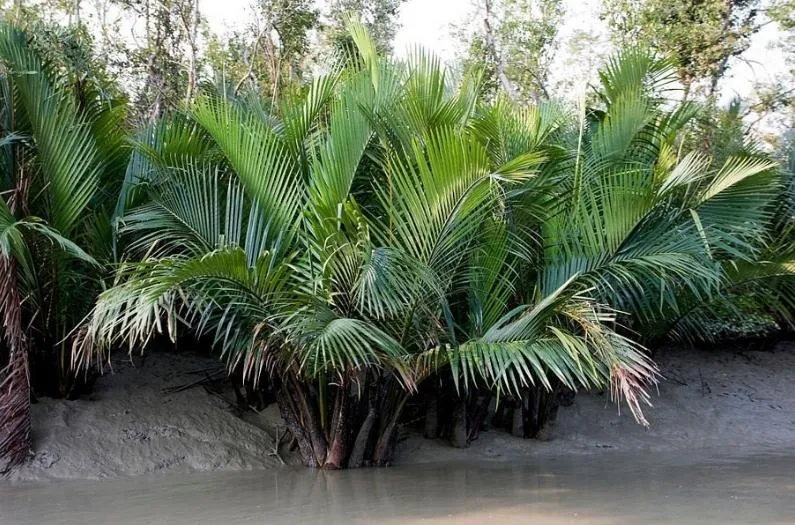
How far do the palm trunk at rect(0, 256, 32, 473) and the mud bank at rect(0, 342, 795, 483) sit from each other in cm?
15

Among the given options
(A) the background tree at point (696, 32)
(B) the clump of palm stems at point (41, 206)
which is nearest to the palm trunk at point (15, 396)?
(B) the clump of palm stems at point (41, 206)

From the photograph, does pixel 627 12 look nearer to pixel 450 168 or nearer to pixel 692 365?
pixel 692 365

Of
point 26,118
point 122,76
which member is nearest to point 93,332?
point 26,118

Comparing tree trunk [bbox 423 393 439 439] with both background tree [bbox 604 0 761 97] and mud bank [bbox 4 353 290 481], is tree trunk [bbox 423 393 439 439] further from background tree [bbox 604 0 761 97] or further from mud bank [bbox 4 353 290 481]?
background tree [bbox 604 0 761 97]

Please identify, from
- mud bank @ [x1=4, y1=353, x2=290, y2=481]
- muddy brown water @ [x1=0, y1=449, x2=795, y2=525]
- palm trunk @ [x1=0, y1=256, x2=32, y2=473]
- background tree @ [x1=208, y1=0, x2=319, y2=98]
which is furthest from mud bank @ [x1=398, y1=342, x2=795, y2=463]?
background tree @ [x1=208, y1=0, x2=319, y2=98]

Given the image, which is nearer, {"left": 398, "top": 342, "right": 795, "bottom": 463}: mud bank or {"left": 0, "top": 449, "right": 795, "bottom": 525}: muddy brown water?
{"left": 0, "top": 449, "right": 795, "bottom": 525}: muddy brown water

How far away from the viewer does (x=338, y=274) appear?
506 centimetres

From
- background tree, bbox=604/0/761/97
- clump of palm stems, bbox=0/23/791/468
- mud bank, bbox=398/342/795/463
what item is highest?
background tree, bbox=604/0/761/97

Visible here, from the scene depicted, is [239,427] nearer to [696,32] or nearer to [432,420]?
[432,420]

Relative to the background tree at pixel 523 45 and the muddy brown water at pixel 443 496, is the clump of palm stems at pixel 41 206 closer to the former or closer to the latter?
the muddy brown water at pixel 443 496

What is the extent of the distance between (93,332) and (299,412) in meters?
1.87

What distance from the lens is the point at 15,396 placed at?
226 inches

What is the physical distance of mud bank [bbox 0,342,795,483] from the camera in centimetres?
608

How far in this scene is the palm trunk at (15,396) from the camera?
5.70 meters
